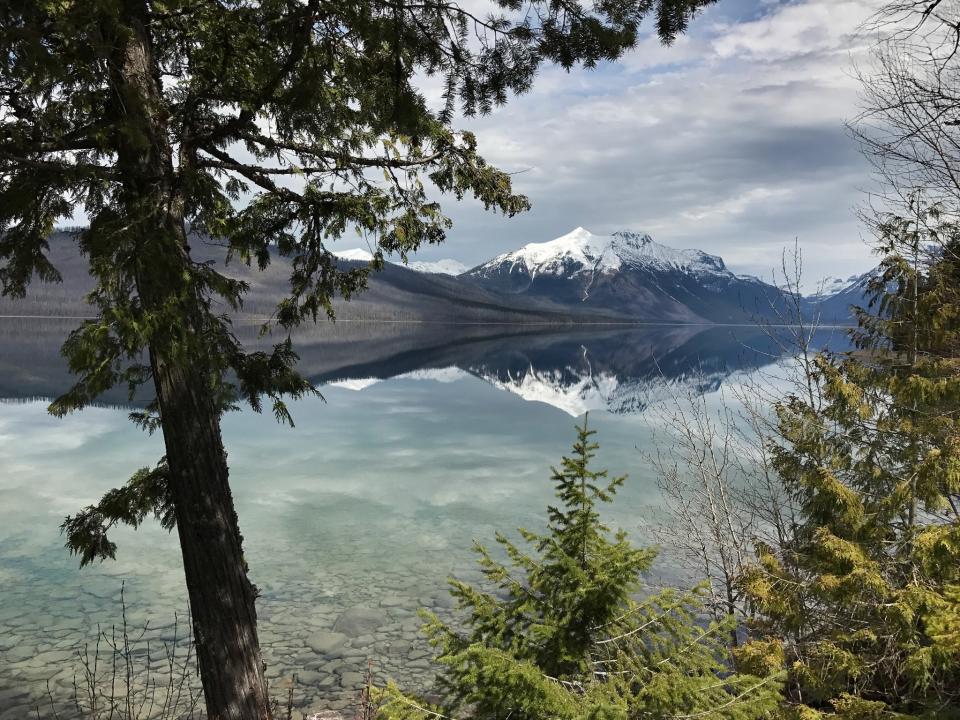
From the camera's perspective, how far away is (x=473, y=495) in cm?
2461

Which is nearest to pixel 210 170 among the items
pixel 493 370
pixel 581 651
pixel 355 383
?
pixel 581 651

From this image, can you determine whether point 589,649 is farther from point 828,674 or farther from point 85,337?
point 85,337

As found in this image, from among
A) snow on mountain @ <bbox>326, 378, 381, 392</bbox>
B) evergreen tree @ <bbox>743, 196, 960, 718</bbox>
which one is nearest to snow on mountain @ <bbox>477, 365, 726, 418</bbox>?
snow on mountain @ <bbox>326, 378, 381, 392</bbox>

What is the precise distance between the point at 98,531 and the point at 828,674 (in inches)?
270

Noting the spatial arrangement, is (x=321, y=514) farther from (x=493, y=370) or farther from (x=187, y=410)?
(x=493, y=370)

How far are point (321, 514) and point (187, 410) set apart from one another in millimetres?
16785

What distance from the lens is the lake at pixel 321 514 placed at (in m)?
12.3

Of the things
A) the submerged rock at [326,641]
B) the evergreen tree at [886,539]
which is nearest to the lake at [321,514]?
the submerged rock at [326,641]

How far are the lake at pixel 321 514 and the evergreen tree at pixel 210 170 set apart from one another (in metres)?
5.47

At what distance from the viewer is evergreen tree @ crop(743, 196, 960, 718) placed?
472 cm

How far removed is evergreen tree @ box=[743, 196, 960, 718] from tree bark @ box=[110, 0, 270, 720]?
4.79 metres

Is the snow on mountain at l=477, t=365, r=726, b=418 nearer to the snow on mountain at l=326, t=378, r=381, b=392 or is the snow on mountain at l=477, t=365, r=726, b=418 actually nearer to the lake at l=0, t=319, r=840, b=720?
the lake at l=0, t=319, r=840, b=720

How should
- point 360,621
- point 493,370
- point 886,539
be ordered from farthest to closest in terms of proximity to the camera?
1. point 493,370
2. point 360,621
3. point 886,539

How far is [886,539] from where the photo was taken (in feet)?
21.7
